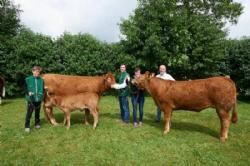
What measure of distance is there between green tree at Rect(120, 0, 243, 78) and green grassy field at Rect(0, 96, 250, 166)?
A: 9.10 m

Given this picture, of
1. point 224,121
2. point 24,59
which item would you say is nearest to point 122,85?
point 224,121

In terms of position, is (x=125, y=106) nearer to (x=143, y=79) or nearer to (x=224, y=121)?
(x=143, y=79)

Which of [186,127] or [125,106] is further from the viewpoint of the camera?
[125,106]

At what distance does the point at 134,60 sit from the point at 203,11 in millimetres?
16549

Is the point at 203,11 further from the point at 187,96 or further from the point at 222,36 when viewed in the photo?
the point at 187,96

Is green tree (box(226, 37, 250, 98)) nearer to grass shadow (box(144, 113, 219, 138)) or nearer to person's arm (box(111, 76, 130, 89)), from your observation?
grass shadow (box(144, 113, 219, 138))

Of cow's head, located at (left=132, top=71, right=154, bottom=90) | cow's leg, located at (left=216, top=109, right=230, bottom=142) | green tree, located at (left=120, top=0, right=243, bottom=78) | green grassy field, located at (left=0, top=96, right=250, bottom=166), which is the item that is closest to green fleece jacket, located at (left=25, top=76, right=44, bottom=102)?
green grassy field, located at (left=0, top=96, right=250, bottom=166)

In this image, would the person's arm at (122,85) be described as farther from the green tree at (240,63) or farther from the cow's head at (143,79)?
the green tree at (240,63)

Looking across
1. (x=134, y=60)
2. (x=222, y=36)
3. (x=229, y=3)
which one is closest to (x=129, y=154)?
(x=134, y=60)

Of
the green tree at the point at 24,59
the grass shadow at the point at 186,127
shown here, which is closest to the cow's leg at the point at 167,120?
the grass shadow at the point at 186,127

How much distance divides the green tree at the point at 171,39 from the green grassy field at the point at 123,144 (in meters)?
9.10

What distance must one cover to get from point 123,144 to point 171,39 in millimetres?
13876

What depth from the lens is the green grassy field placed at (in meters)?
8.45

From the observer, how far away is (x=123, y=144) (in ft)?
31.7
